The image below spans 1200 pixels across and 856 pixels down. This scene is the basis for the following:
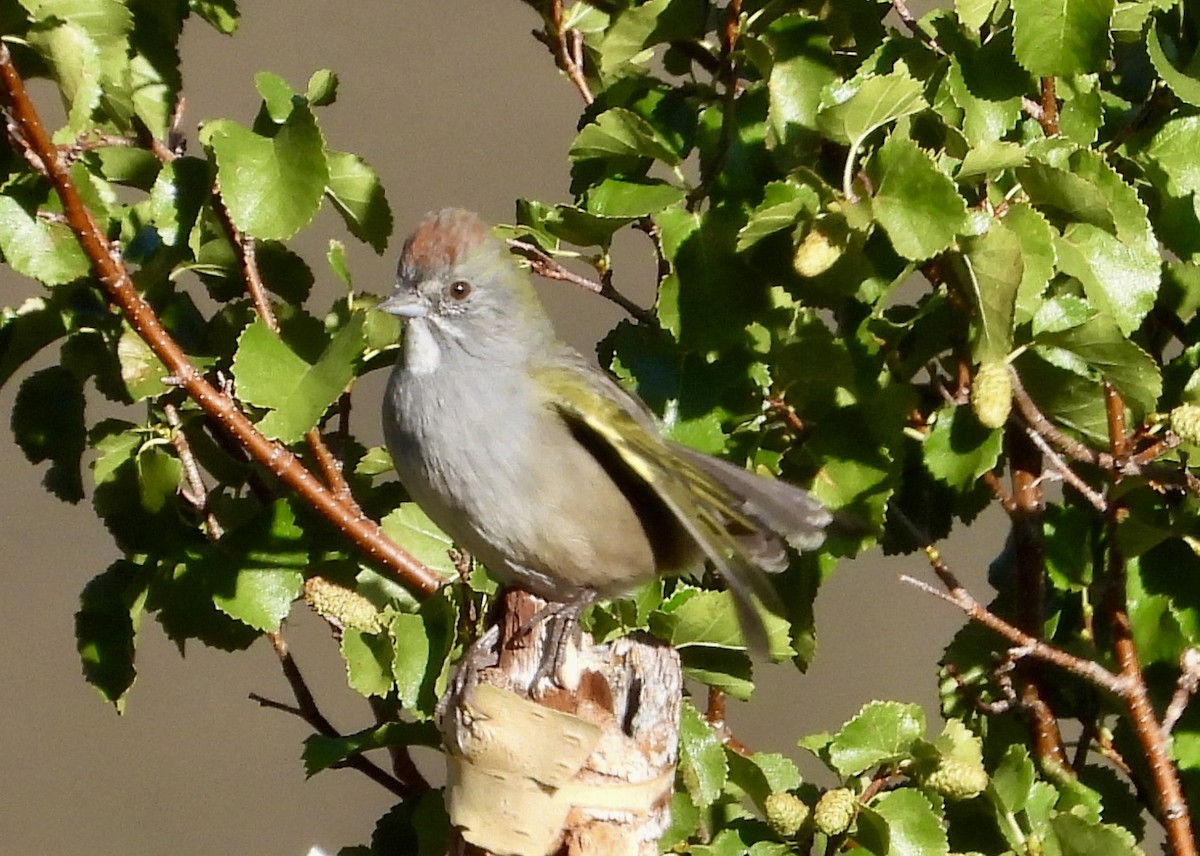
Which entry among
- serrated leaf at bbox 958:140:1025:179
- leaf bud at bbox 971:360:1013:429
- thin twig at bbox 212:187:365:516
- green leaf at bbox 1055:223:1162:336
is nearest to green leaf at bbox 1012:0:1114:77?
serrated leaf at bbox 958:140:1025:179

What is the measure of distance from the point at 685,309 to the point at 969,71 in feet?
1.70

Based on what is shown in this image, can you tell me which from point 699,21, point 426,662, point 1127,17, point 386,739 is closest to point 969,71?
point 1127,17

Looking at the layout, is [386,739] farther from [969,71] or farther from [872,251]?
[969,71]

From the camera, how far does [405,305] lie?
240 centimetres

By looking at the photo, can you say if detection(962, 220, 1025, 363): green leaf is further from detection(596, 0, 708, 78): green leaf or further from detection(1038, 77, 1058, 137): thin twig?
detection(596, 0, 708, 78): green leaf

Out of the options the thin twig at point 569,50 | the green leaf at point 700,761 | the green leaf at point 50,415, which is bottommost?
the green leaf at point 700,761

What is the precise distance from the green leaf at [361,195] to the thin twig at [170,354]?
1.13 feet

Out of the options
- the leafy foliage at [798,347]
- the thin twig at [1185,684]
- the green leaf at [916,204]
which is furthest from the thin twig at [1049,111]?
the thin twig at [1185,684]

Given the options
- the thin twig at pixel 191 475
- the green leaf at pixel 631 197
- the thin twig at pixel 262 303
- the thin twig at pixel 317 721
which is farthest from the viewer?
the thin twig at pixel 317 721

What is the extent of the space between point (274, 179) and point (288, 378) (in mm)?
296

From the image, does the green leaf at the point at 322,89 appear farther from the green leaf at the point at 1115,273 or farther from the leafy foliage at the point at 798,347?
the green leaf at the point at 1115,273

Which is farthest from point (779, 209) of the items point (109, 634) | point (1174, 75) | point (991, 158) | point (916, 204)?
point (109, 634)

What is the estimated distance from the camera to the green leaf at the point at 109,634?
8.02 ft

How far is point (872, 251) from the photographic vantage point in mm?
2072
